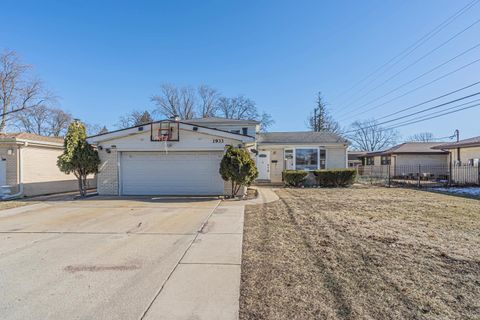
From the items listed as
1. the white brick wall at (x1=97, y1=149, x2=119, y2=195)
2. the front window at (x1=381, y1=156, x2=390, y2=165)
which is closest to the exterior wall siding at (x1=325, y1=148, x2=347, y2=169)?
the front window at (x1=381, y1=156, x2=390, y2=165)

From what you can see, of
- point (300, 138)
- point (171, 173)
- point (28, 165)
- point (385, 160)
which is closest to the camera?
point (171, 173)

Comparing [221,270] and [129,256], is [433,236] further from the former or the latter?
[129,256]

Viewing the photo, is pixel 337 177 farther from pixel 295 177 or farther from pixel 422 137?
pixel 422 137

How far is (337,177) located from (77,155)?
14.0 meters

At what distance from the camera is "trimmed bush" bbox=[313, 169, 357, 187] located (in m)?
15.6

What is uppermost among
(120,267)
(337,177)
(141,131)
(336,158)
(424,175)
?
(141,131)

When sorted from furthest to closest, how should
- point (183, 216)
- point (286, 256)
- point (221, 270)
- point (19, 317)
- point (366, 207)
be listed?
point (366, 207)
point (183, 216)
point (286, 256)
point (221, 270)
point (19, 317)

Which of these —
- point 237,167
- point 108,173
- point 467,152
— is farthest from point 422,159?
point 108,173

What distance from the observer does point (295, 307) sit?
105 inches

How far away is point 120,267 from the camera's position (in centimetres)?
382

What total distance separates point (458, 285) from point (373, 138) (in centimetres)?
5946

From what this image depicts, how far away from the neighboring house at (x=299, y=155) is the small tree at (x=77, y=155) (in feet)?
34.0

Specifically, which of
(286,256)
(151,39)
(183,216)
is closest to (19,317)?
(286,256)

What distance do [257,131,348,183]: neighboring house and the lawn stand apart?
10858 mm
